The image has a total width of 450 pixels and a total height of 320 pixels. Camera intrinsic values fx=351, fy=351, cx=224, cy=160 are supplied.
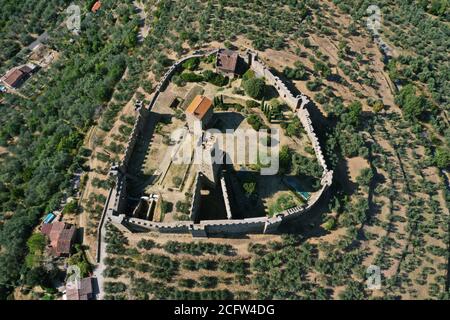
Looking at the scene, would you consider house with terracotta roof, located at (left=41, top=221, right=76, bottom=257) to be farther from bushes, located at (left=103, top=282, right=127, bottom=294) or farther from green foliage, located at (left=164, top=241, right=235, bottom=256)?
green foliage, located at (left=164, top=241, right=235, bottom=256)

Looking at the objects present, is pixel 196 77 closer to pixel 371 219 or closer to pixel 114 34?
pixel 114 34

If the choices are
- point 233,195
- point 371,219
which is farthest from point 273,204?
point 371,219

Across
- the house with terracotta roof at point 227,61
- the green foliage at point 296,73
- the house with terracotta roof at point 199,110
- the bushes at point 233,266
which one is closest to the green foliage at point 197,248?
the bushes at point 233,266

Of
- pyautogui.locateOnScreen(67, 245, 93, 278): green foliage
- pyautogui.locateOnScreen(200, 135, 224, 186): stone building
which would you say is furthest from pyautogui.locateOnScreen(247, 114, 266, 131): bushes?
pyautogui.locateOnScreen(67, 245, 93, 278): green foliage

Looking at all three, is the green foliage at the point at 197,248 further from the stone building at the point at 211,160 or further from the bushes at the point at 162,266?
the stone building at the point at 211,160

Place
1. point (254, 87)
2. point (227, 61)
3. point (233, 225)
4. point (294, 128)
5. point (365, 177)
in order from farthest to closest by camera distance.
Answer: point (227, 61), point (254, 87), point (294, 128), point (365, 177), point (233, 225)

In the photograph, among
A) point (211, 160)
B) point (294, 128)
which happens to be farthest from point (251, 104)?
point (211, 160)

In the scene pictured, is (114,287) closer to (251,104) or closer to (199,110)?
(199,110)
